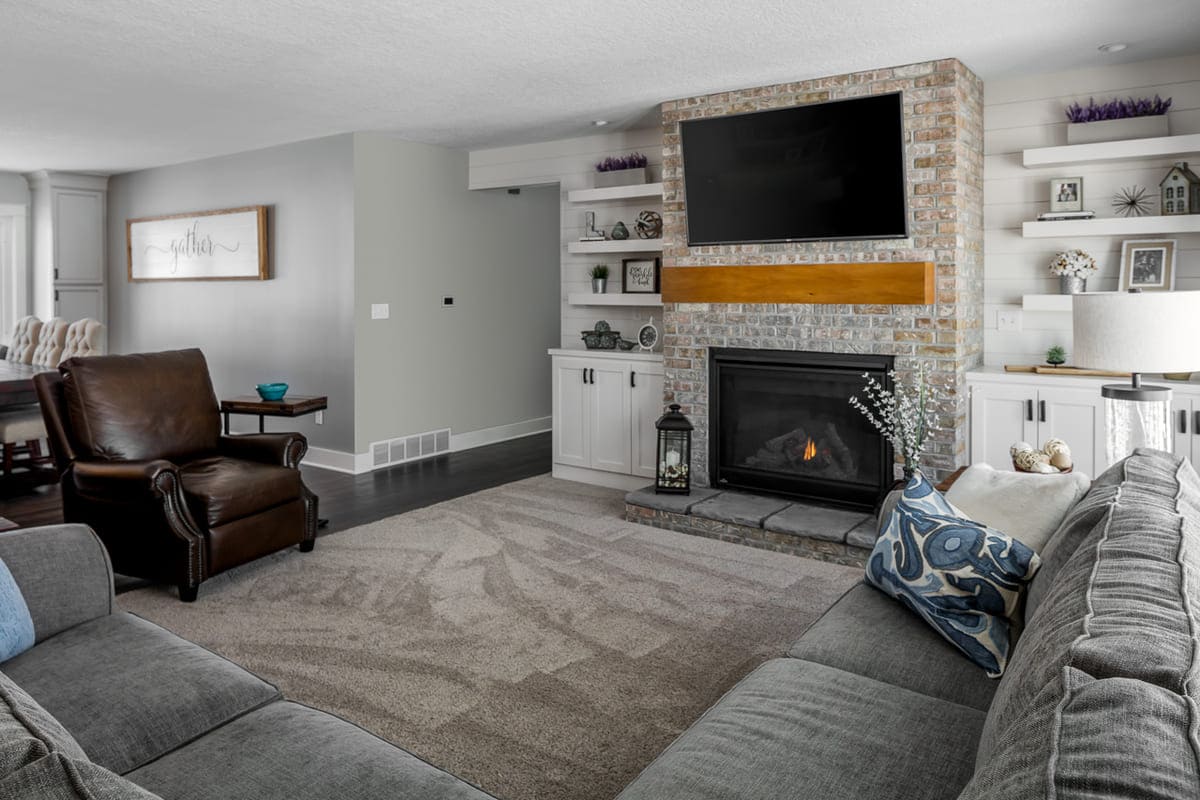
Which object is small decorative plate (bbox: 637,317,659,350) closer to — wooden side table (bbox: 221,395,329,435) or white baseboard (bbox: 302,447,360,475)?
wooden side table (bbox: 221,395,329,435)

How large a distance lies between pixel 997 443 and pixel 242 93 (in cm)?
456

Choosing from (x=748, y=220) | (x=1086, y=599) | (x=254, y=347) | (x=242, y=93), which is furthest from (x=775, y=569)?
(x=254, y=347)

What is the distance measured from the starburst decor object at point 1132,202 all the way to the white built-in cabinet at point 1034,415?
0.85m

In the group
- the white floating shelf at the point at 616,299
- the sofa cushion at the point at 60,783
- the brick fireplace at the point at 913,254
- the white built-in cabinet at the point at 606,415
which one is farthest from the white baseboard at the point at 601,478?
the sofa cushion at the point at 60,783

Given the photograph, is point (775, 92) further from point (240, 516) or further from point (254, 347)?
point (254, 347)

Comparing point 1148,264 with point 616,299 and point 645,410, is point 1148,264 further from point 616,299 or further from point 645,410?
point 616,299

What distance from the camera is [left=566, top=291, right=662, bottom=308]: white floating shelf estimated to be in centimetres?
559

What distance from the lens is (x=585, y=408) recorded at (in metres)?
5.73

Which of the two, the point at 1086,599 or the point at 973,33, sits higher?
the point at 973,33

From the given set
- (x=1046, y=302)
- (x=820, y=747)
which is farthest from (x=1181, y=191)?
(x=820, y=747)

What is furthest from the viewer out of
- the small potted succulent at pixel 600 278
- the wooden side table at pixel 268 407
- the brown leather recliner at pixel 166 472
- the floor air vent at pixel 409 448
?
the floor air vent at pixel 409 448

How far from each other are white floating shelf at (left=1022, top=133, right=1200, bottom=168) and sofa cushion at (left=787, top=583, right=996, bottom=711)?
117 inches

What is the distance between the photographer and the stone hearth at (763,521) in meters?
4.08

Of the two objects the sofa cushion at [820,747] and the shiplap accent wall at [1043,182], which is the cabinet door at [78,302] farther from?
the sofa cushion at [820,747]
